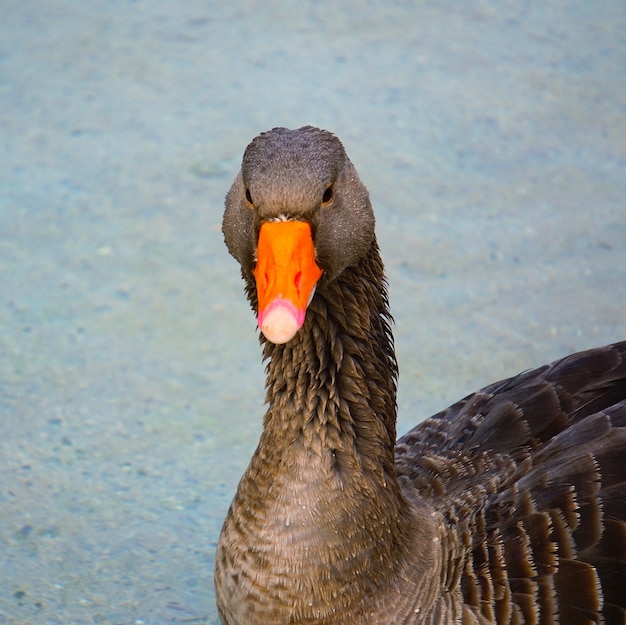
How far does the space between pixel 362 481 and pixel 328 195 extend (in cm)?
88

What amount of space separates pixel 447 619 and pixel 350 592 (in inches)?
12.3

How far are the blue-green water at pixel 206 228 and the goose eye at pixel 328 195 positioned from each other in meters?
1.81

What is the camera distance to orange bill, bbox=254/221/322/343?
9.20 ft

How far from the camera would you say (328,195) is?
316cm

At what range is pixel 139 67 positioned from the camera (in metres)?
7.83

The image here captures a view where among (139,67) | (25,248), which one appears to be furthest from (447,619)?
(139,67)

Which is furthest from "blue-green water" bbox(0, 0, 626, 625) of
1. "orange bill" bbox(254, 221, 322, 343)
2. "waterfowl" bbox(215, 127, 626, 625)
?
"orange bill" bbox(254, 221, 322, 343)

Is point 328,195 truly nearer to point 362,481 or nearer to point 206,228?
point 362,481

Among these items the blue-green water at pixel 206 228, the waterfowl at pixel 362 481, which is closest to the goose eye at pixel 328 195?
the waterfowl at pixel 362 481

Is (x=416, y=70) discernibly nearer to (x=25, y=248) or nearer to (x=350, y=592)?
(x=25, y=248)

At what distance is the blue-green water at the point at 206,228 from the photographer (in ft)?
15.1

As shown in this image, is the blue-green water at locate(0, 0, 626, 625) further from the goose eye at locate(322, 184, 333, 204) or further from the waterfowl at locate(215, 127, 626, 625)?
the goose eye at locate(322, 184, 333, 204)

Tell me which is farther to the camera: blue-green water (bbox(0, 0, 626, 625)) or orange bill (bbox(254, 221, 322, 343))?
blue-green water (bbox(0, 0, 626, 625))

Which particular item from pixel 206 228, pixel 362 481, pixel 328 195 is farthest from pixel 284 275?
pixel 206 228
